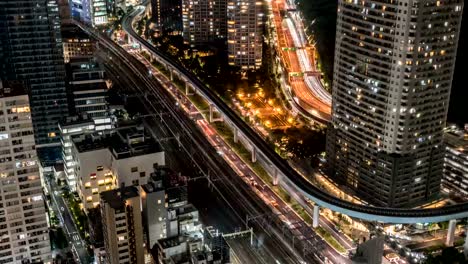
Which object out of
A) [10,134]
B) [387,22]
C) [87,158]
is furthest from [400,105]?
[10,134]

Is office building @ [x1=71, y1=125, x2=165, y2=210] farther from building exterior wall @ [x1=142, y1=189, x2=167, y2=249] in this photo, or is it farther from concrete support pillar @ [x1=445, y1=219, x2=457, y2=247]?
concrete support pillar @ [x1=445, y1=219, x2=457, y2=247]

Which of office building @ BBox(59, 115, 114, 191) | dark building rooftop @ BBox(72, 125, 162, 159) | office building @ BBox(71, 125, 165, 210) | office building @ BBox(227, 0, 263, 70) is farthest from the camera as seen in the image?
office building @ BBox(227, 0, 263, 70)

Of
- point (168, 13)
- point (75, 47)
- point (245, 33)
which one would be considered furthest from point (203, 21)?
point (75, 47)

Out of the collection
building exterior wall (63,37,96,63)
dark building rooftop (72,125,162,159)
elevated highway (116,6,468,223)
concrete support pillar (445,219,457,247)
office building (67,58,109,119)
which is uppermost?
building exterior wall (63,37,96,63)

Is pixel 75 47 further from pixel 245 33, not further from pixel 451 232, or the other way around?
pixel 451 232

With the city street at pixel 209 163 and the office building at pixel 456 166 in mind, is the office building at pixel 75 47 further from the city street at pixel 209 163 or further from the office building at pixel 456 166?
the office building at pixel 456 166

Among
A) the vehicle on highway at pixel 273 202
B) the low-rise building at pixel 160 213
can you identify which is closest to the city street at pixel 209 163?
the vehicle on highway at pixel 273 202

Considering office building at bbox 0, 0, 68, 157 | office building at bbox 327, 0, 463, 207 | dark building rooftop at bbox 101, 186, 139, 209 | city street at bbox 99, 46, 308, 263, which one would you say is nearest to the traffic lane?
city street at bbox 99, 46, 308, 263

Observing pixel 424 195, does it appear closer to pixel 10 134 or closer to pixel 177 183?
pixel 177 183
